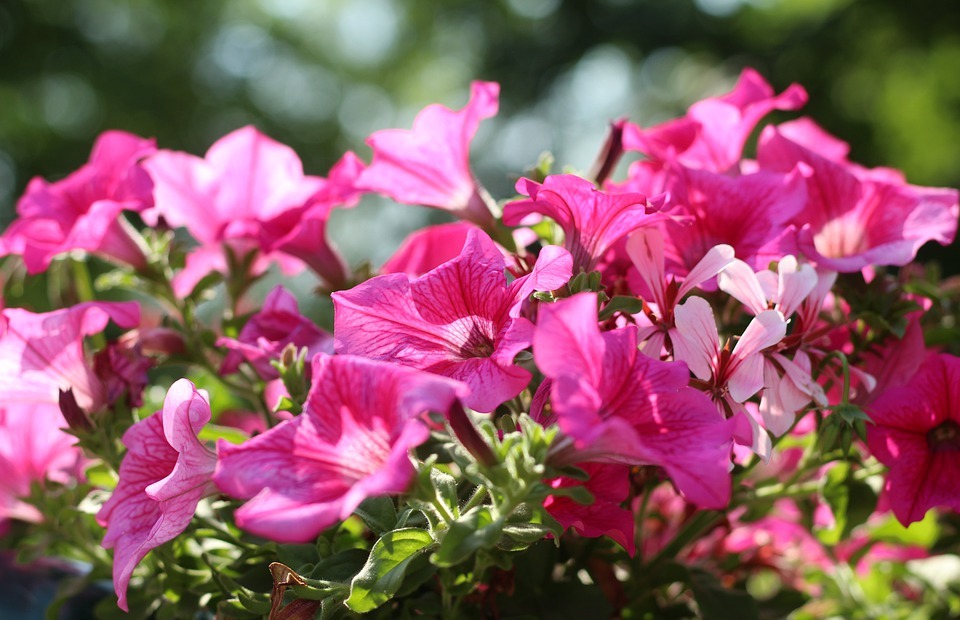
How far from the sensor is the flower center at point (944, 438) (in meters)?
0.52

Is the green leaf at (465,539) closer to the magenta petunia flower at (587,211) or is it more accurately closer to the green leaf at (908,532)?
the magenta petunia flower at (587,211)

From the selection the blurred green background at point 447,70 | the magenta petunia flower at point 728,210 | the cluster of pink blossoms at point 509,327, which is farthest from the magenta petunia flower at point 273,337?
the blurred green background at point 447,70

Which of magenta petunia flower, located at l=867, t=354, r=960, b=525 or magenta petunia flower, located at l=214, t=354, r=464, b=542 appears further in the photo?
magenta petunia flower, located at l=867, t=354, r=960, b=525

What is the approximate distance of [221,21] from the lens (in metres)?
7.75

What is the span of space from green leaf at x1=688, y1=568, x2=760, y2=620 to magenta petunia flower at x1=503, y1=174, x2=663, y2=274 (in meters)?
0.22

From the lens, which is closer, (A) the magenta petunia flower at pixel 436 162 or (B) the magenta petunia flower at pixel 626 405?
(B) the magenta petunia flower at pixel 626 405

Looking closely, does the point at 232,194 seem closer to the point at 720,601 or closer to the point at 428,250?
the point at 428,250

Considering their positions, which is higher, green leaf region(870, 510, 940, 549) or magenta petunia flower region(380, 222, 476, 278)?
magenta petunia flower region(380, 222, 476, 278)

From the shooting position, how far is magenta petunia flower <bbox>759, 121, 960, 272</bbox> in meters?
0.59

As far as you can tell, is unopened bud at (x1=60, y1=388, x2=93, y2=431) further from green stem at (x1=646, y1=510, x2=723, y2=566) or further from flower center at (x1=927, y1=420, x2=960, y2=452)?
flower center at (x1=927, y1=420, x2=960, y2=452)

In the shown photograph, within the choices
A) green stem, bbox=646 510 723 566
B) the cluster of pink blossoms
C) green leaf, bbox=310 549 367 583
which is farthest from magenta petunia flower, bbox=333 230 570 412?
green stem, bbox=646 510 723 566

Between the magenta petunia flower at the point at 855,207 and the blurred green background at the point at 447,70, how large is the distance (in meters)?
5.29

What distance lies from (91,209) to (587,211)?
1.17 feet

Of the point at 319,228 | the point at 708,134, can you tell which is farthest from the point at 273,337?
the point at 708,134
